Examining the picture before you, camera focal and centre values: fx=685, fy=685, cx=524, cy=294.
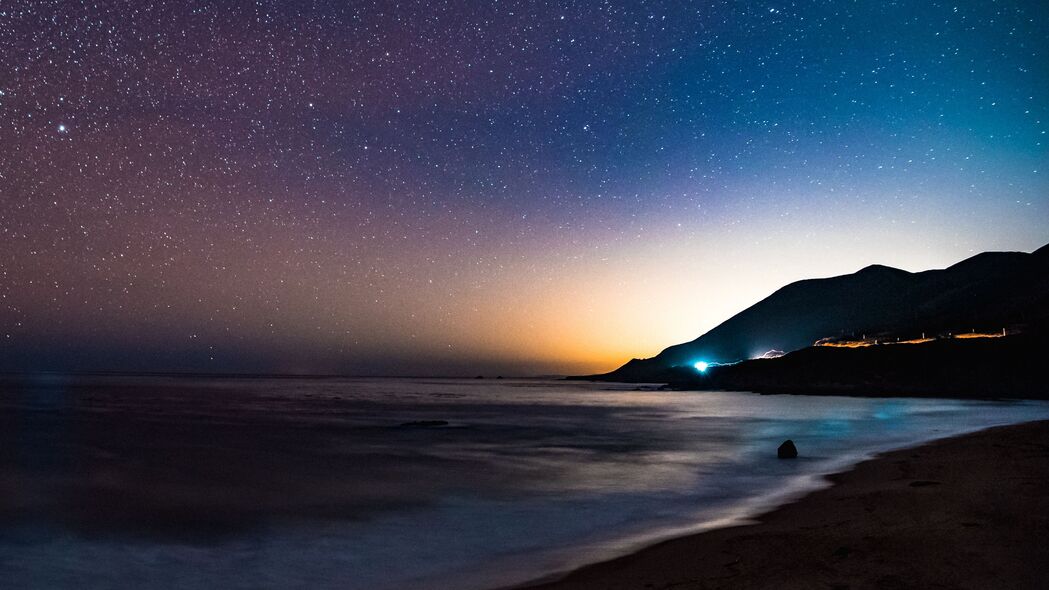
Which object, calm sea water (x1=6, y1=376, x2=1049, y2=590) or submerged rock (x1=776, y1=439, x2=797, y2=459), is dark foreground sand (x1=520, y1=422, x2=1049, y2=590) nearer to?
calm sea water (x1=6, y1=376, x2=1049, y2=590)

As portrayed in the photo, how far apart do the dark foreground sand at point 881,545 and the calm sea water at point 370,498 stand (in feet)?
4.38

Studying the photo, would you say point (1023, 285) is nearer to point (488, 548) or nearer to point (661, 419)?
point (661, 419)

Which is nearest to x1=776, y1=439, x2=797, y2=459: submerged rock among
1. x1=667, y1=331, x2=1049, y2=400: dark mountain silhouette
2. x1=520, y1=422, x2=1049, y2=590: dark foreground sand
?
x1=520, y1=422, x2=1049, y2=590: dark foreground sand

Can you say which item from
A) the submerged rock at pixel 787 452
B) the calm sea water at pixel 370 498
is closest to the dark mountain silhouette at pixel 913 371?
the calm sea water at pixel 370 498

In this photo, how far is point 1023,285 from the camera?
147 m

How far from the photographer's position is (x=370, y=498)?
17219 millimetres

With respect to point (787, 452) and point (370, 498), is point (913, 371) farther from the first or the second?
point (370, 498)

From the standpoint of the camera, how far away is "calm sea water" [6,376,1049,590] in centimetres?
1046

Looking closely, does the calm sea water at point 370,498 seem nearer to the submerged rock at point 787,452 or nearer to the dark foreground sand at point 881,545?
the submerged rock at point 787,452

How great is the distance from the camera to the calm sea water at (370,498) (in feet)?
34.3

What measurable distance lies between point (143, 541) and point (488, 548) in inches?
255

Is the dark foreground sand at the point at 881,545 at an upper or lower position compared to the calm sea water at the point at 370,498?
upper

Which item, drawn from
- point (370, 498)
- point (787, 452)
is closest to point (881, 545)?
point (370, 498)

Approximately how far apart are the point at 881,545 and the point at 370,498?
40.6 ft
